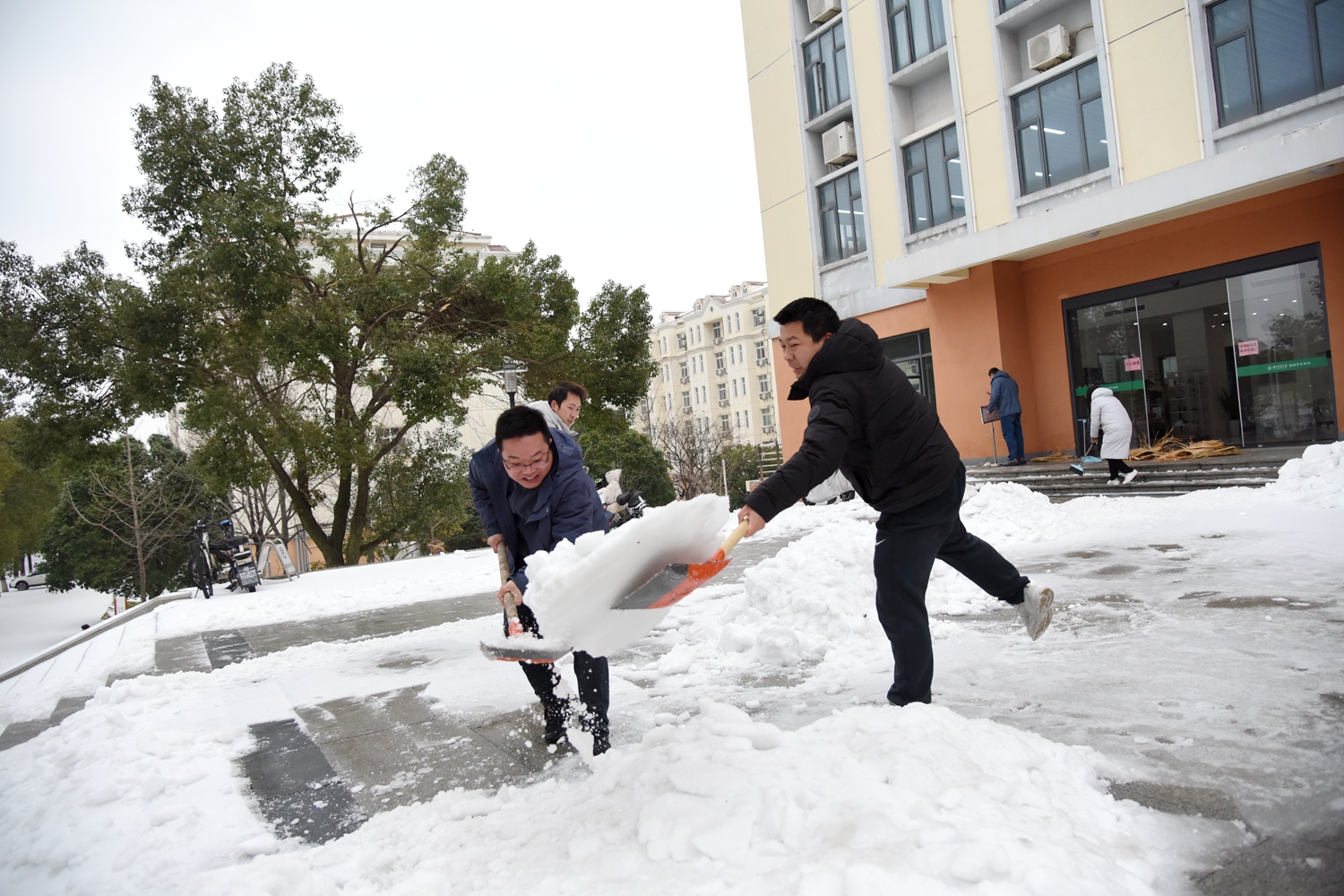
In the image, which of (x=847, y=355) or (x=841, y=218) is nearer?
(x=847, y=355)

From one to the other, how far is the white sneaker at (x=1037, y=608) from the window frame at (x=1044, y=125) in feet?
39.3

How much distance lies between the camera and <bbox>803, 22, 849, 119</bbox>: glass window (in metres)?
18.5

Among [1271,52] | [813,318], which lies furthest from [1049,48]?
[813,318]

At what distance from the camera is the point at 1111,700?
10.8ft

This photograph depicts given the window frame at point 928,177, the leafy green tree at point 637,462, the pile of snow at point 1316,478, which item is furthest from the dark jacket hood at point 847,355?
the leafy green tree at point 637,462

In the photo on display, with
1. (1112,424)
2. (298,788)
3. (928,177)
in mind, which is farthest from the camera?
(928,177)

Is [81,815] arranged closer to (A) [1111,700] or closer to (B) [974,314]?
(A) [1111,700]

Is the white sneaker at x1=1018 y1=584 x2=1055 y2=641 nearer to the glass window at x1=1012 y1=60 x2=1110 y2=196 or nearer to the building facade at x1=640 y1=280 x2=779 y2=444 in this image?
the glass window at x1=1012 y1=60 x2=1110 y2=196

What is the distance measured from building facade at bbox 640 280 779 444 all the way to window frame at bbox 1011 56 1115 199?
4686 cm

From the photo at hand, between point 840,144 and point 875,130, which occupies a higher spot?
point 840,144

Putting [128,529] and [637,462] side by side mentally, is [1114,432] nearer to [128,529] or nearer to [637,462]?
[637,462]

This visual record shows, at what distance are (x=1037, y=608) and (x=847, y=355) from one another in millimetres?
1629

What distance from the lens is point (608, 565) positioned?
8.37 feet

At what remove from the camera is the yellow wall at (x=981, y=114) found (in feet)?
48.8
